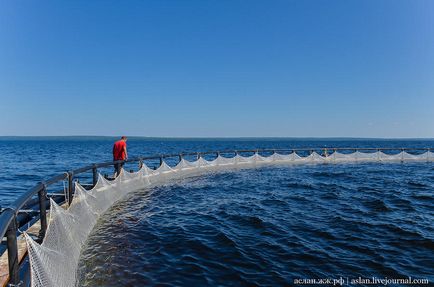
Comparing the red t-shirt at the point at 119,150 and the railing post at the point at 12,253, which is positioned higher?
the red t-shirt at the point at 119,150

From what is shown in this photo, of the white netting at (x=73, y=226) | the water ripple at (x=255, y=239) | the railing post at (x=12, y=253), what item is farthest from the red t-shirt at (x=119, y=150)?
the railing post at (x=12, y=253)

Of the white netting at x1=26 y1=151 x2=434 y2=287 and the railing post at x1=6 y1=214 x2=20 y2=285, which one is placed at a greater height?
the railing post at x1=6 y1=214 x2=20 y2=285

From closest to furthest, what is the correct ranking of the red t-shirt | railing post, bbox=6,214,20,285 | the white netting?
railing post, bbox=6,214,20,285 < the white netting < the red t-shirt

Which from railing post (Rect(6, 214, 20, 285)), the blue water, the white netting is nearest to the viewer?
railing post (Rect(6, 214, 20, 285))

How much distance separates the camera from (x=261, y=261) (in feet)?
21.4

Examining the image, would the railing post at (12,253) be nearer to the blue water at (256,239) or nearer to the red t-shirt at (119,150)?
the blue water at (256,239)

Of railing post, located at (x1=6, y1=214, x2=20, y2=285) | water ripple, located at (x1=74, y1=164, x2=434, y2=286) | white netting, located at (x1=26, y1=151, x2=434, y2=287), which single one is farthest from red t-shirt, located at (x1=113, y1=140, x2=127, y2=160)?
railing post, located at (x1=6, y1=214, x2=20, y2=285)

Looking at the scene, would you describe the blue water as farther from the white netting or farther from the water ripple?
the white netting

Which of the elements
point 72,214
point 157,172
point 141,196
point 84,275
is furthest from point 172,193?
point 84,275

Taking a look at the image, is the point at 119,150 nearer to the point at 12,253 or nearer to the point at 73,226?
the point at 73,226

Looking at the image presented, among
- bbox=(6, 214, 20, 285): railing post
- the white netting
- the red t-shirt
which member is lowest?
the white netting

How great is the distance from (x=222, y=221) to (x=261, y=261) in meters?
3.37

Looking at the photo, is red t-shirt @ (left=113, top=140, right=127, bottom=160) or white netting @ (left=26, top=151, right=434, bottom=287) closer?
Result: white netting @ (left=26, top=151, right=434, bottom=287)

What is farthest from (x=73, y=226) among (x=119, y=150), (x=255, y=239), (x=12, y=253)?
(x=119, y=150)
